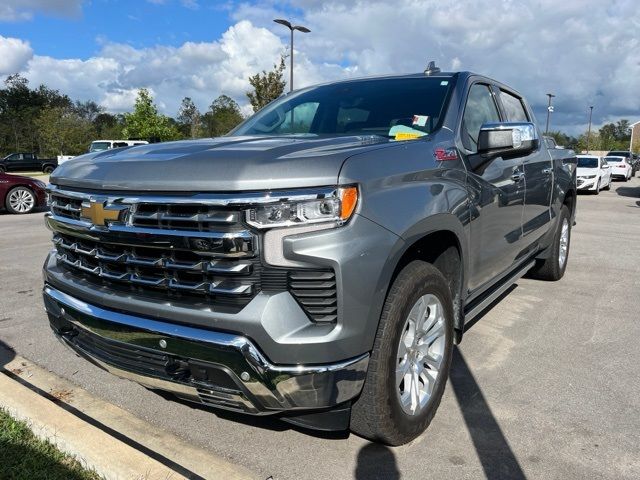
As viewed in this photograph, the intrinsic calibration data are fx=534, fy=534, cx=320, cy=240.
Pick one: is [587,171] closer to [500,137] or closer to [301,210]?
[500,137]

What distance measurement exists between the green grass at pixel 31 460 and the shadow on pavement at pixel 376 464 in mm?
1193

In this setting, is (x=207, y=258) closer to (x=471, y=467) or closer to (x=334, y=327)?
(x=334, y=327)

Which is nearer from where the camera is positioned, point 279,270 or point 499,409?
point 279,270

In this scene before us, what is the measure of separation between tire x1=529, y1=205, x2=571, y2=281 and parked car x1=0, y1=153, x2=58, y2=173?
135ft

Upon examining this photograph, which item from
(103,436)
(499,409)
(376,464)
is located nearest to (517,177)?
(499,409)

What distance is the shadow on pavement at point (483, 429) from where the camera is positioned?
250 centimetres

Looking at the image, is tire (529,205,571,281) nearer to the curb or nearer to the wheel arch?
the wheel arch

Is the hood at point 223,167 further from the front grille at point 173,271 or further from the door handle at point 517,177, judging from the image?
the door handle at point 517,177

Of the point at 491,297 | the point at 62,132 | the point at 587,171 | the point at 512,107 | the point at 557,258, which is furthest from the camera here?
the point at 62,132

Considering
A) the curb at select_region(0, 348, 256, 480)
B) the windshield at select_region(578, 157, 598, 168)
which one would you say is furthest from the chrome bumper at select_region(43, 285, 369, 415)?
the windshield at select_region(578, 157, 598, 168)

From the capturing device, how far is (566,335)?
427cm

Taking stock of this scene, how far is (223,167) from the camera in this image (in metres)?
2.16

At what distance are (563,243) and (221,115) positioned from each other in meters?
60.4

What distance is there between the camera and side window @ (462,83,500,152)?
334 cm
